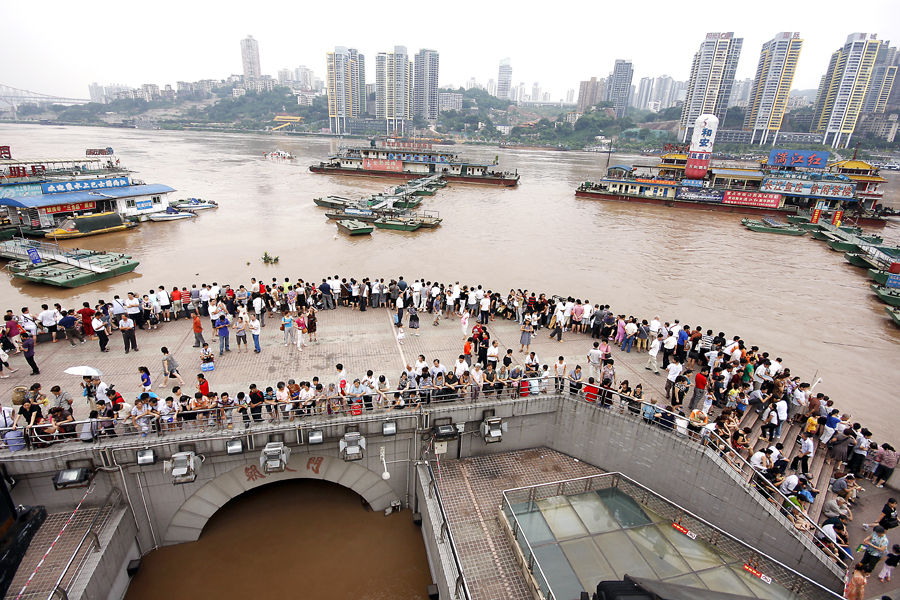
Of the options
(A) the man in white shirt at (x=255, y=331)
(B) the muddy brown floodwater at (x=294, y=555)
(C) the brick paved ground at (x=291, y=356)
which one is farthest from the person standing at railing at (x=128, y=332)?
(B) the muddy brown floodwater at (x=294, y=555)

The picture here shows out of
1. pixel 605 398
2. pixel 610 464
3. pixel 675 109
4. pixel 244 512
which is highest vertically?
pixel 675 109

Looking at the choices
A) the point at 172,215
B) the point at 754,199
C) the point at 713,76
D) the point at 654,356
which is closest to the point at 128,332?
the point at 654,356

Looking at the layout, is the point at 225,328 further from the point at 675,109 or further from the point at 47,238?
the point at 675,109

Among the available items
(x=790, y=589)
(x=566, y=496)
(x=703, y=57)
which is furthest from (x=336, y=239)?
(x=703, y=57)

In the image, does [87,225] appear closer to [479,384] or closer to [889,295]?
[479,384]

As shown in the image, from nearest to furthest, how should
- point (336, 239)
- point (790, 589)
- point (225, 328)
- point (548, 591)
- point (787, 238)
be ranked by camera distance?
point (548, 591)
point (790, 589)
point (225, 328)
point (336, 239)
point (787, 238)

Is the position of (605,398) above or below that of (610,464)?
above
